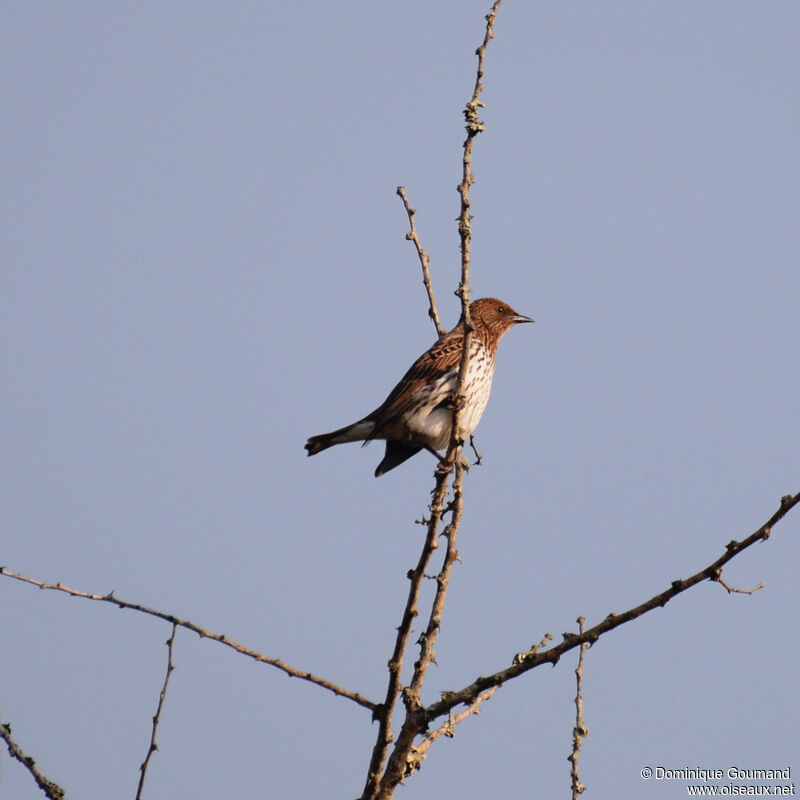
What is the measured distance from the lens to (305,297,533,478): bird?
8.42 meters

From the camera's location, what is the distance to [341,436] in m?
8.77

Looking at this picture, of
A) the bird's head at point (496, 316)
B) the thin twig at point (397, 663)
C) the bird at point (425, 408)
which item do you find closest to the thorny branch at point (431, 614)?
the thin twig at point (397, 663)

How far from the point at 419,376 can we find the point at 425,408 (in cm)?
36

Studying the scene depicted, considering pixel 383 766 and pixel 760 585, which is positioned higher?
pixel 760 585

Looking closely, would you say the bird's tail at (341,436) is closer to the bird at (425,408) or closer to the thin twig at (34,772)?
the bird at (425,408)

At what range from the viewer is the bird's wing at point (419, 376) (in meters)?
8.57

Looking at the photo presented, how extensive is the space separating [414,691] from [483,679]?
283 millimetres

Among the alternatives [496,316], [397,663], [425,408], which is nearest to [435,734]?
[397,663]

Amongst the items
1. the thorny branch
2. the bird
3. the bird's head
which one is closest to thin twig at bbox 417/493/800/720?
the thorny branch

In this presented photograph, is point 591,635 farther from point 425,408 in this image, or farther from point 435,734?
point 425,408

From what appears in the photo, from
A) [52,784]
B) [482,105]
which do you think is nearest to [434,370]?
[482,105]

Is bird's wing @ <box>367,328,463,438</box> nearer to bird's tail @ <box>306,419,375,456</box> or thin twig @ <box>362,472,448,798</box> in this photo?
bird's tail @ <box>306,419,375,456</box>

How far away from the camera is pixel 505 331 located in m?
10.0

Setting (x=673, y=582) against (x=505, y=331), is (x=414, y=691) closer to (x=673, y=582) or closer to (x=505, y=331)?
(x=673, y=582)
